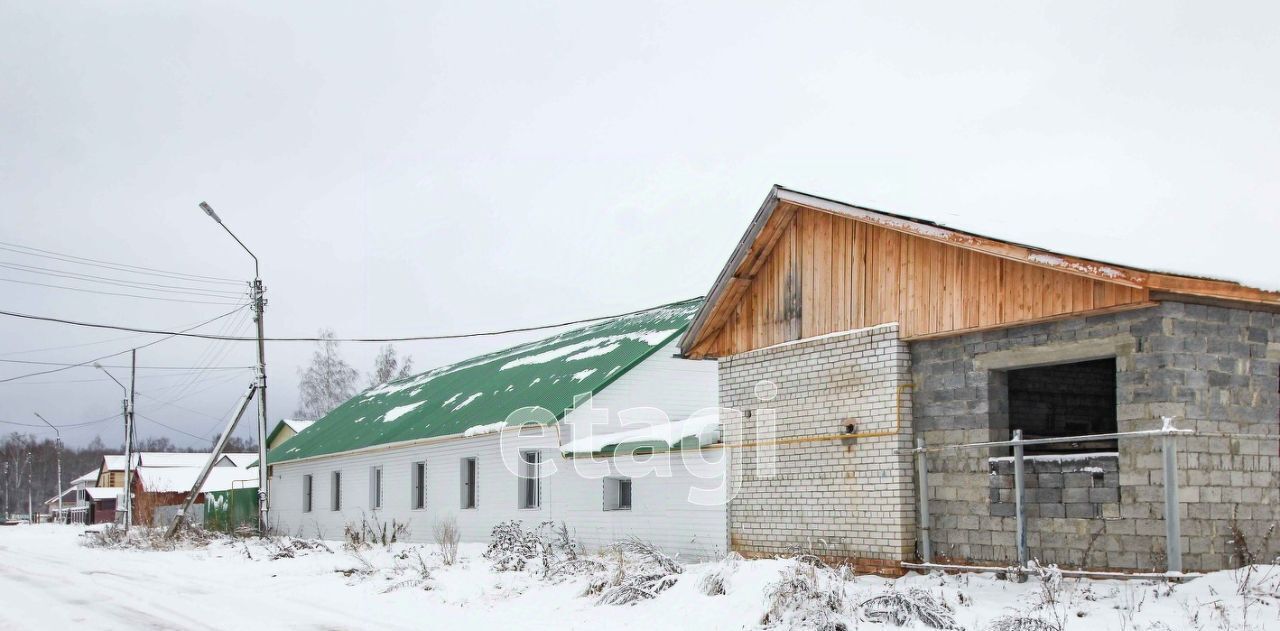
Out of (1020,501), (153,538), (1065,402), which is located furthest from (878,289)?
(153,538)

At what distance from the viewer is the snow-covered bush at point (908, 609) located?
9.87 metres

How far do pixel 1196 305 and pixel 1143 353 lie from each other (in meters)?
0.76

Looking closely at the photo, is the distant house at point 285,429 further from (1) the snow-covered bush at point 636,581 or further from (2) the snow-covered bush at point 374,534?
(1) the snow-covered bush at point 636,581

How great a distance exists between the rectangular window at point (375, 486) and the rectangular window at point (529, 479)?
8152 millimetres

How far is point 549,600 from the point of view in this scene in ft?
44.1

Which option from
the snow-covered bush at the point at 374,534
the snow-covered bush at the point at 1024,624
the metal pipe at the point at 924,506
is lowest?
the snow-covered bush at the point at 374,534

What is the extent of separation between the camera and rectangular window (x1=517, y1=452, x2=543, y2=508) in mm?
22344

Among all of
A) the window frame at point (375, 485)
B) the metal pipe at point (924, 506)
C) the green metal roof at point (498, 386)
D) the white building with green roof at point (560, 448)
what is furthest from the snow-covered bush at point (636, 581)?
the window frame at point (375, 485)

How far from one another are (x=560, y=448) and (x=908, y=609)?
38.3 feet

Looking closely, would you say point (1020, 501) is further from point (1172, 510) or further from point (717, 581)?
point (717, 581)

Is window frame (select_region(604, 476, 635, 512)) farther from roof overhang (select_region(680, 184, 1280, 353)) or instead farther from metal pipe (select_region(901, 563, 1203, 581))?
metal pipe (select_region(901, 563, 1203, 581))

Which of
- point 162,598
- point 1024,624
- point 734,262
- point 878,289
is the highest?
point 734,262

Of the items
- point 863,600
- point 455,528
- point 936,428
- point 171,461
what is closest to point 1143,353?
point 936,428

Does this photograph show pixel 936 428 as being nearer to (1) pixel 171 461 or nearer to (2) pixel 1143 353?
(2) pixel 1143 353
